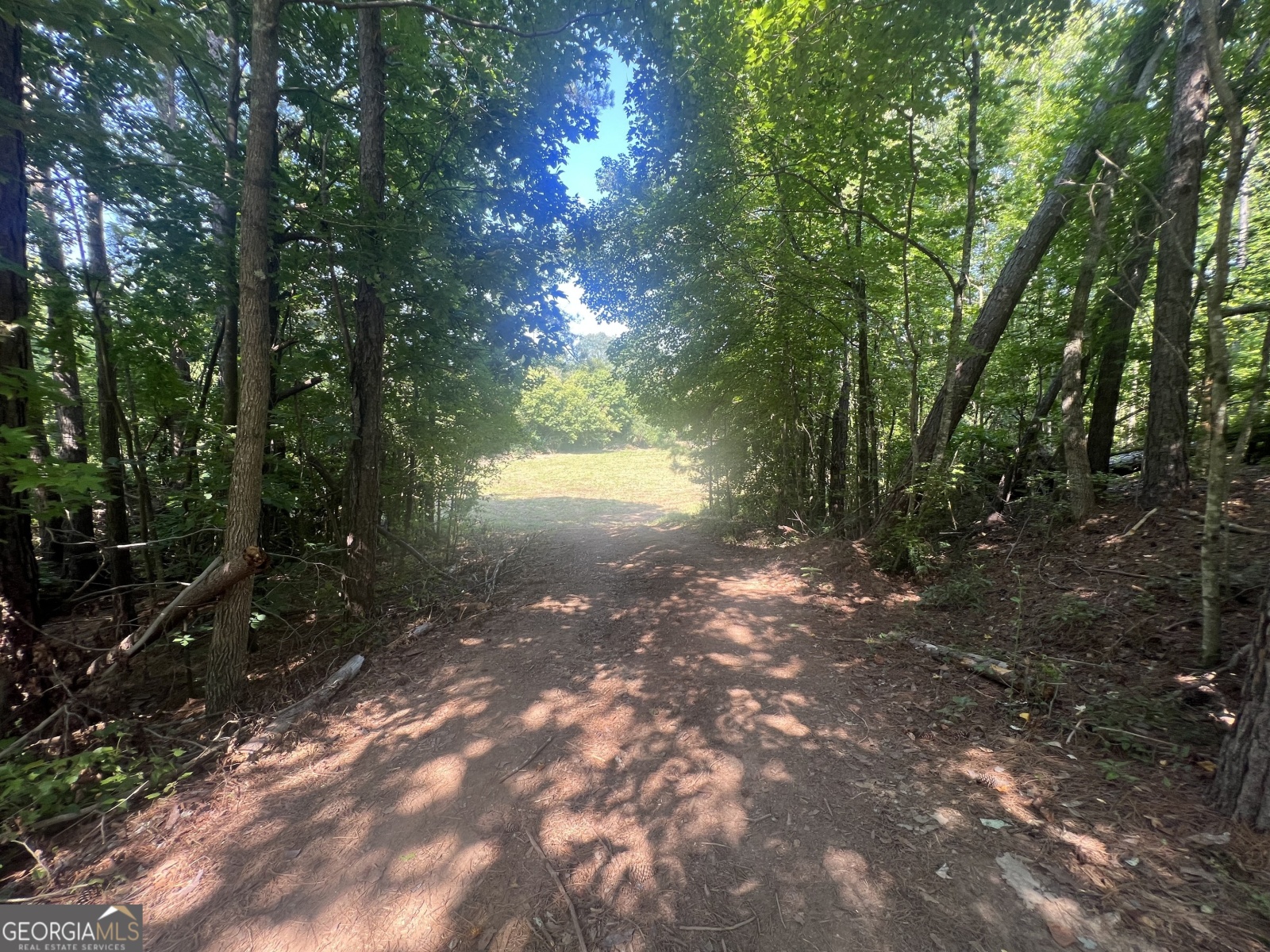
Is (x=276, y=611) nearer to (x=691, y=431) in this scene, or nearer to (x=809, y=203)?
(x=809, y=203)

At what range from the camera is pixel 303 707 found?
402 centimetres

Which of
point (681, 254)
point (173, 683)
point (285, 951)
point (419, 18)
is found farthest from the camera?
point (681, 254)

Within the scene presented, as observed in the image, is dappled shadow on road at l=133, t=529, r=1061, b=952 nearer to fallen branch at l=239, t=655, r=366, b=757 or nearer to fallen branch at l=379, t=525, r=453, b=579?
fallen branch at l=239, t=655, r=366, b=757

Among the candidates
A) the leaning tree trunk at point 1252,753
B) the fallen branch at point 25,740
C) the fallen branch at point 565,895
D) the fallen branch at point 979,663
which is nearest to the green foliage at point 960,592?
the fallen branch at point 979,663

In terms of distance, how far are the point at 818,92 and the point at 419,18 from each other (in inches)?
192

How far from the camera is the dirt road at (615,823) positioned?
6.66 ft

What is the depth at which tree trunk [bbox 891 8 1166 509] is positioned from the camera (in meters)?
5.59

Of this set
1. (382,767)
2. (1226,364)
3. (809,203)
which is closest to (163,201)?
(382,767)

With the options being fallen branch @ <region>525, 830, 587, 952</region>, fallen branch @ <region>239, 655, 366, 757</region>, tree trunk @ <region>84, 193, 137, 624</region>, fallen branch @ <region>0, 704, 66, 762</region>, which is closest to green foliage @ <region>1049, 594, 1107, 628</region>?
fallen branch @ <region>525, 830, 587, 952</region>

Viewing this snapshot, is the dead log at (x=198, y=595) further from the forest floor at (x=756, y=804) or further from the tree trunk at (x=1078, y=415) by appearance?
the tree trunk at (x=1078, y=415)

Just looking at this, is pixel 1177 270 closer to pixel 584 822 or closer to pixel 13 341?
pixel 584 822

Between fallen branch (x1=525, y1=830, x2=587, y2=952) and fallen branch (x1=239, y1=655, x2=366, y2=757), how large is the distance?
2449mm

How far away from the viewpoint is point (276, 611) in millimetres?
5234

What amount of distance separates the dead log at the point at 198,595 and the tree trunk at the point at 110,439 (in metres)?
0.56
